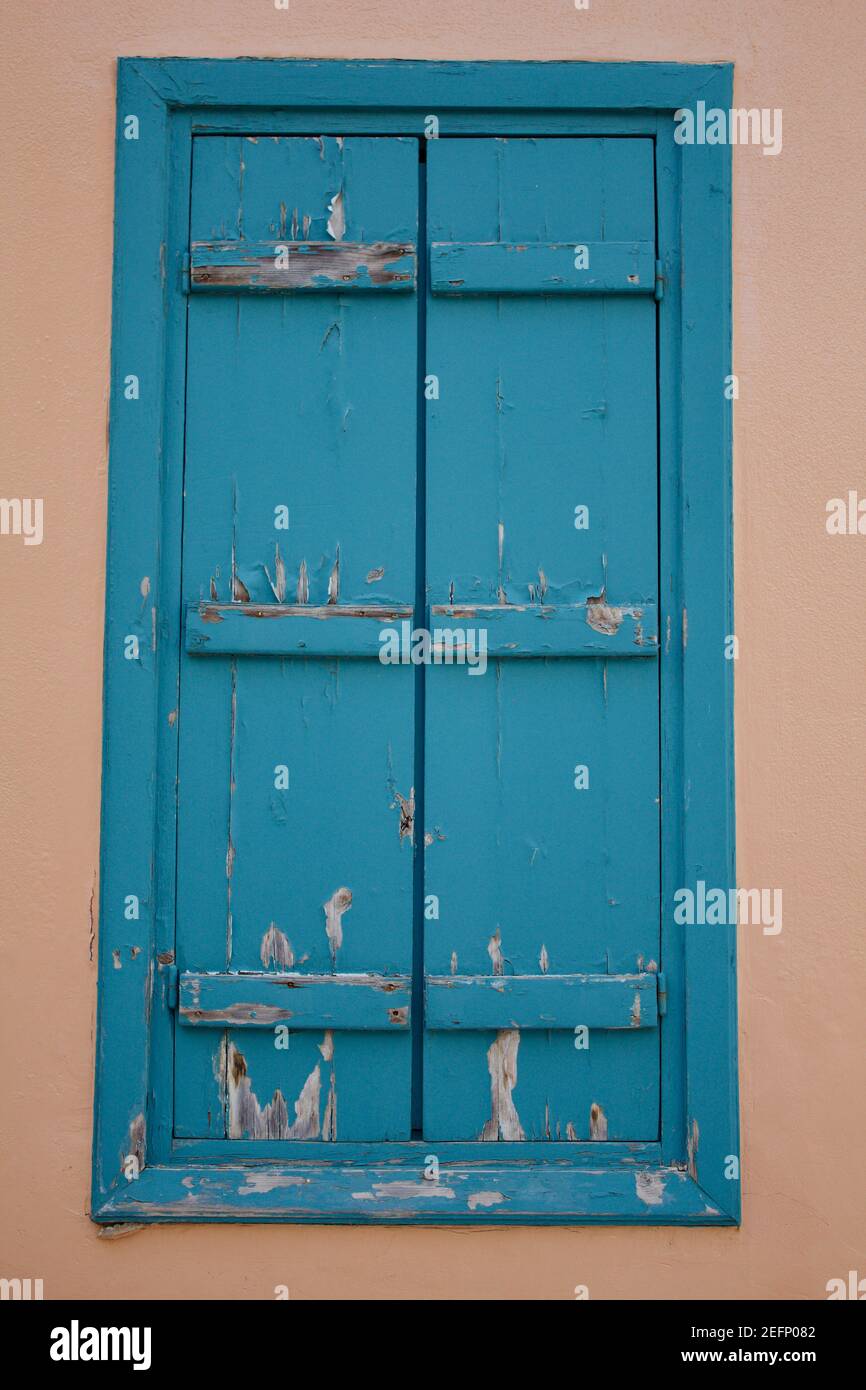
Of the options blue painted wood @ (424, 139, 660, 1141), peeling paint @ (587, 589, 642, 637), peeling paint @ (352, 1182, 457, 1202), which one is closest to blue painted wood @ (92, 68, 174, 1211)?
peeling paint @ (352, 1182, 457, 1202)

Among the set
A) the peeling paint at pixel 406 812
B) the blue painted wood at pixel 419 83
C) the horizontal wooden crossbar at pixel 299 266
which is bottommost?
the peeling paint at pixel 406 812

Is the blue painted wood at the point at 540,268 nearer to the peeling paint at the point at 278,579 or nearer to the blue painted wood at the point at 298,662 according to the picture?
the blue painted wood at the point at 298,662

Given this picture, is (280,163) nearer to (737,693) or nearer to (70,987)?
(737,693)

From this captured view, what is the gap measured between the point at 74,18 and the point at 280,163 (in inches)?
21.0

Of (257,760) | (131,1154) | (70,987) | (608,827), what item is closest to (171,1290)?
(131,1154)

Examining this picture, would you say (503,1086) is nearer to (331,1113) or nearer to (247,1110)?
(331,1113)

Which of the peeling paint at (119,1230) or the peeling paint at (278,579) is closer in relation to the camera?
the peeling paint at (119,1230)

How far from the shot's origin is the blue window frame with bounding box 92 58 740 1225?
2.15m

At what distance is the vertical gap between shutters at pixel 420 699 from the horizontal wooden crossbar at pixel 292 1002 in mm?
67

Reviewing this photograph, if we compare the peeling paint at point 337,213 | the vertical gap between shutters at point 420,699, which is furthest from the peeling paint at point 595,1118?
the peeling paint at point 337,213

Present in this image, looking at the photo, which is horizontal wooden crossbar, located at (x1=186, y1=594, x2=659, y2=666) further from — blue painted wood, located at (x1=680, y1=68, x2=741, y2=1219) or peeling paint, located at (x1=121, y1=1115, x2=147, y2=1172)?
peeling paint, located at (x1=121, y1=1115, x2=147, y2=1172)

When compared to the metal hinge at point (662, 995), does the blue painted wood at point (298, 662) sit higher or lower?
higher

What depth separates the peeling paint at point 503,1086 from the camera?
7.18 ft

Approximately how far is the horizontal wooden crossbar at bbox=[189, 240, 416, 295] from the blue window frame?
0.04 ft
